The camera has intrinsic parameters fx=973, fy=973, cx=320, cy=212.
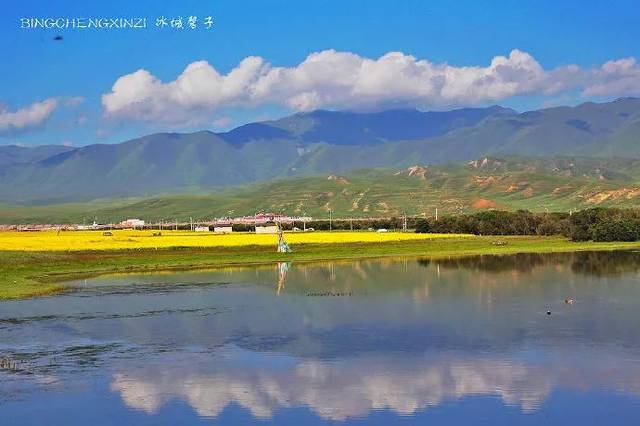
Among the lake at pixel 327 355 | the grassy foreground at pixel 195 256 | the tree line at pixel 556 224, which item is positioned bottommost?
the lake at pixel 327 355

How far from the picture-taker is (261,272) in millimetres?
76562

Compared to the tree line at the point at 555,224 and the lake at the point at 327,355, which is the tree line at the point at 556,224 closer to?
the tree line at the point at 555,224

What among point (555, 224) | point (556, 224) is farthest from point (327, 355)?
point (555, 224)

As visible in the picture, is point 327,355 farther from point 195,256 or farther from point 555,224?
point 555,224

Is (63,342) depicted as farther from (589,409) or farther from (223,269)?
(223,269)

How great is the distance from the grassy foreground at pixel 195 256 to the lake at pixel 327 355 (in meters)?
9.12

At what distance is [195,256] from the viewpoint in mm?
91750

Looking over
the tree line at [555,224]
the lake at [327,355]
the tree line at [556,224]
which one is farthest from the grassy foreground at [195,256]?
the lake at [327,355]

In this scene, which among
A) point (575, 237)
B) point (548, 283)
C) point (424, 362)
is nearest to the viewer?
point (424, 362)

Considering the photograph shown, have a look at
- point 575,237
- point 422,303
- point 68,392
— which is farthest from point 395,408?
point 575,237

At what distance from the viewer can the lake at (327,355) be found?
2761cm

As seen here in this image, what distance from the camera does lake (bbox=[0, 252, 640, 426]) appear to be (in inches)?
1087

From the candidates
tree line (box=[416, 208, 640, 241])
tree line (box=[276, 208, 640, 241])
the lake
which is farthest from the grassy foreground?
the lake

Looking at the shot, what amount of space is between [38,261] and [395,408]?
202 feet
